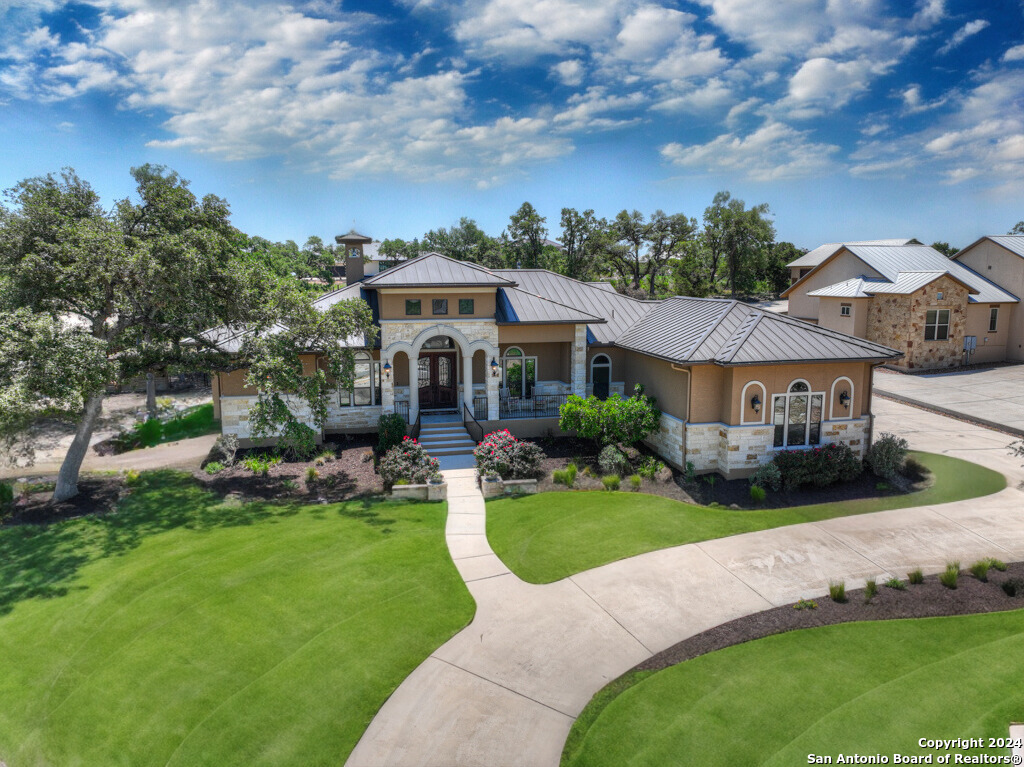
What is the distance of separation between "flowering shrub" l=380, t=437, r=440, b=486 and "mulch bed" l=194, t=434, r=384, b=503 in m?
0.51

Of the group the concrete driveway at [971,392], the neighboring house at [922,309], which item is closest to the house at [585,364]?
the concrete driveway at [971,392]

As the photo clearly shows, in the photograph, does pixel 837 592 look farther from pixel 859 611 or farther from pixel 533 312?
pixel 533 312

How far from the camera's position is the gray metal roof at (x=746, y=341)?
1622 centimetres

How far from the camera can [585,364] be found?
70.0 feet

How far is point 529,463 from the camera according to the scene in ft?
55.2

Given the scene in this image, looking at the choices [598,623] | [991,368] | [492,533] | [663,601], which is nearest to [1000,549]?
[663,601]

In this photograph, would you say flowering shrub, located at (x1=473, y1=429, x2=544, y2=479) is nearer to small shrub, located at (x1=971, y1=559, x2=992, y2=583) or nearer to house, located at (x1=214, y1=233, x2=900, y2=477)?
house, located at (x1=214, y1=233, x2=900, y2=477)

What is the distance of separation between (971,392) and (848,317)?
Result: 826 centimetres

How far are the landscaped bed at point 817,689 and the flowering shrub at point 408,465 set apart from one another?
875 centimetres

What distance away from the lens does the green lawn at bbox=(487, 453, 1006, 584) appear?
12.5 metres

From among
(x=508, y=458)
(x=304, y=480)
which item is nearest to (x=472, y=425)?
(x=508, y=458)

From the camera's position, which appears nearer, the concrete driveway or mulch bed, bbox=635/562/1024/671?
mulch bed, bbox=635/562/1024/671

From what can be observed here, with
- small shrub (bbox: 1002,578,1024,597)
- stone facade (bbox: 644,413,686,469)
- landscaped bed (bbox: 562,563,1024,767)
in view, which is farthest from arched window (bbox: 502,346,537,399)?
small shrub (bbox: 1002,578,1024,597)

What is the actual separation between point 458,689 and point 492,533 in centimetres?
537
